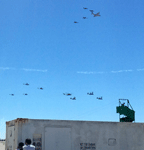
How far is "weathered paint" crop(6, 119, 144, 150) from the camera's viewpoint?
18938mm

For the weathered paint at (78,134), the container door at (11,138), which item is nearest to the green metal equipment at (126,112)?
the weathered paint at (78,134)

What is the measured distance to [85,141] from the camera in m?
20.0

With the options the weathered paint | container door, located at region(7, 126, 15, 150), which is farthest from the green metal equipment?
container door, located at region(7, 126, 15, 150)

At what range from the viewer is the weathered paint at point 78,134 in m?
18.9

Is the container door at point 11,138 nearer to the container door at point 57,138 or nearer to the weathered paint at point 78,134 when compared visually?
the weathered paint at point 78,134

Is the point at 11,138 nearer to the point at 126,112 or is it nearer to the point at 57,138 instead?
the point at 57,138

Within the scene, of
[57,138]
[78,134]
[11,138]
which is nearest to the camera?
[57,138]

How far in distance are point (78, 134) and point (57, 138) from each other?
157 cm

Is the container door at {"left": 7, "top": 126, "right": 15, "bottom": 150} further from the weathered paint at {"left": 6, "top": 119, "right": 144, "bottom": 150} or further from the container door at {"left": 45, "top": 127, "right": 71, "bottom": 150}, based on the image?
the container door at {"left": 45, "top": 127, "right": 71, "bottom": 150}

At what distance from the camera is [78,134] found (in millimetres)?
19938

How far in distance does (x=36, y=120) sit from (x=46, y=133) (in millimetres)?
1171

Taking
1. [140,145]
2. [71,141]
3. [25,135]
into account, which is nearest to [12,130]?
[25,135]

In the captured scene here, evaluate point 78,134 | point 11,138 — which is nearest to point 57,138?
point 78,134

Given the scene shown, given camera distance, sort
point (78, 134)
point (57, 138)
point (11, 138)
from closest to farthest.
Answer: point (57, 138) < point (11, 138) < point (78, 134)
